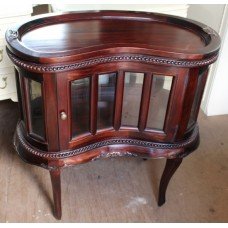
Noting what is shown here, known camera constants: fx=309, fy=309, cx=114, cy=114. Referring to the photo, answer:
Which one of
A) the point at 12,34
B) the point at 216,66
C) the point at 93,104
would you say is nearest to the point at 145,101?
the point at 93,104

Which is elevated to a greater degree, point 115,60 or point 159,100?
point 115,60

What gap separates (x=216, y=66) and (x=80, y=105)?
1.00 m

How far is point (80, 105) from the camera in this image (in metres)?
0.89

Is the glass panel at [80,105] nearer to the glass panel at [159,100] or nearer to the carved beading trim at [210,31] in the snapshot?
the glass panel at [159,100]

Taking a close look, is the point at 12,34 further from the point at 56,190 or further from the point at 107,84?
the point at 56,190

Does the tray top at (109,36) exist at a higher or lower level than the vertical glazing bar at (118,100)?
higher

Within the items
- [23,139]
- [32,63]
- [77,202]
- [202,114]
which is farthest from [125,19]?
[202,114]

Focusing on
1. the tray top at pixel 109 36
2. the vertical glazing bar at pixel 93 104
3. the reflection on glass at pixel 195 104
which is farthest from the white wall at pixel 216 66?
the vertical glazing bar at pixel 93 104

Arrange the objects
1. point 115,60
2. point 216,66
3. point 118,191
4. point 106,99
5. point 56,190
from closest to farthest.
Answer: point 115,60
point 106,99
point 56,190
point 118,191
point 216,66

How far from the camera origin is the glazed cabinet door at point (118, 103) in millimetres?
836

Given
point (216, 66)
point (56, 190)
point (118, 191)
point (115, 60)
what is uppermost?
point (115, 60)

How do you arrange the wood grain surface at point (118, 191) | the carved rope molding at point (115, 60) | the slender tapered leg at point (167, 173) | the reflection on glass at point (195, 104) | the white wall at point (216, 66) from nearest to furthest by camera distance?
the carved rope molding at point (115, 60)
the reflection on glass at point (195, 104)
the slender tapered leg at point (167, 173)
the wood grain surface at point (118, 191)
the white wall at point (216, 66)

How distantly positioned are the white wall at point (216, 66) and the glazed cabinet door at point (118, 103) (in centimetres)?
82
